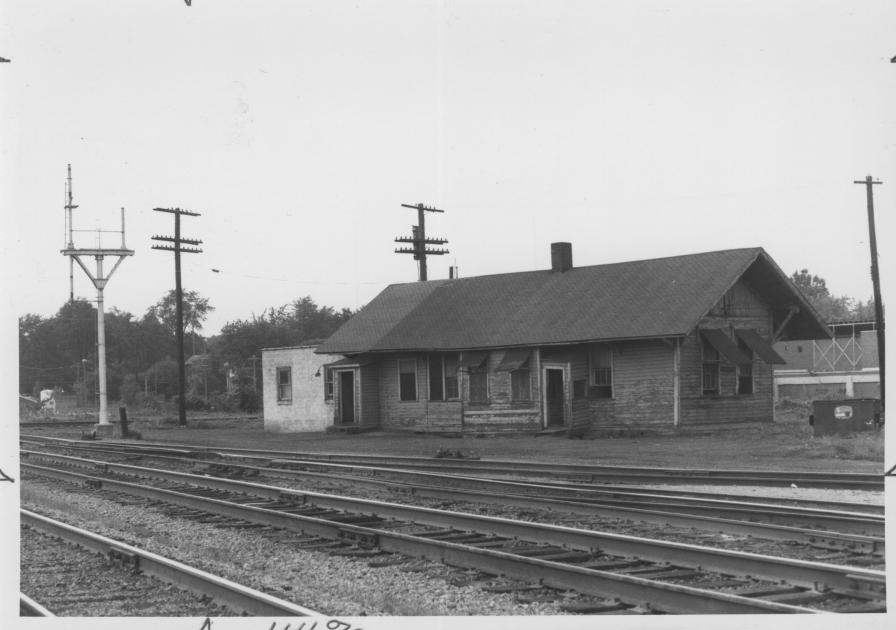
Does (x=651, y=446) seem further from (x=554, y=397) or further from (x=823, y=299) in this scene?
(x=823, y=299)

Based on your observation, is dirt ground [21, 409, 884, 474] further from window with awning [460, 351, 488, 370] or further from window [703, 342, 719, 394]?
window with awning [460, 351, 488, 370]

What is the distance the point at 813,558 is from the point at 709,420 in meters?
20.0

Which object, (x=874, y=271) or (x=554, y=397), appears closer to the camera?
(x=554, y=397)

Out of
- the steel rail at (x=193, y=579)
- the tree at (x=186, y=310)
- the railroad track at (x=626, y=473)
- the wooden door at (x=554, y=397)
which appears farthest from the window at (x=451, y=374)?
the tree at (x=186, y=310)

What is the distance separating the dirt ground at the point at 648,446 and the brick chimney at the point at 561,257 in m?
6.92

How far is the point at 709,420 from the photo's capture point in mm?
28031

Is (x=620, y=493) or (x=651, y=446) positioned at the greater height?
(x=620, y=493)

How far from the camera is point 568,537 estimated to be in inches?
367

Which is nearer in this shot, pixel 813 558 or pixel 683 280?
pixel 813 558

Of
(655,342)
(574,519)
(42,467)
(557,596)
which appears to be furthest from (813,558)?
(655,342)

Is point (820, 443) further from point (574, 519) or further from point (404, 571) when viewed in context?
point (404, 571)

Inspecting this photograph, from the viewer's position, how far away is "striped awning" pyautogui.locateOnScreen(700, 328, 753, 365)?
2767 cm

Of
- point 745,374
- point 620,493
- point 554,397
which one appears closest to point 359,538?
point 620,493

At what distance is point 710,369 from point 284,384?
16.4 m
